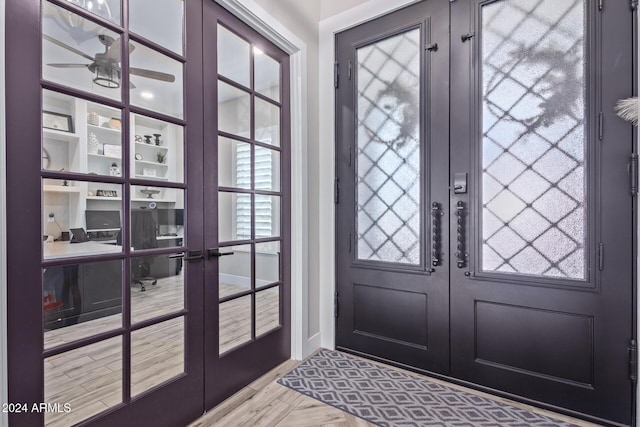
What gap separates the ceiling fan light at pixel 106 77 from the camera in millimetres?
1343

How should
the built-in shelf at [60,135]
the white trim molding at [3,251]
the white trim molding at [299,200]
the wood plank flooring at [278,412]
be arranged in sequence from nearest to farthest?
the white trim molding at [3,251], the built-in shelf at [60,135], the wood plank flooring at [278,412], the white trim molding at [299,200]

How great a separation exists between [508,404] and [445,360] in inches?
15.3

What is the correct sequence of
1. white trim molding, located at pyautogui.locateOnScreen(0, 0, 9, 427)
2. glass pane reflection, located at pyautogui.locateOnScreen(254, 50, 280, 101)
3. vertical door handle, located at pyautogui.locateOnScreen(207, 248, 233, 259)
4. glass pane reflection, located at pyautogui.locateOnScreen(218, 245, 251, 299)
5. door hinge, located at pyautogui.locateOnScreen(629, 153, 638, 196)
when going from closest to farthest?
white trim molding, located at pyautogui.locateOnScreen(0, 0, 9, 427) < door hinge, located at pyautogui.locateOnScreen(629, 153, 638, 196) < vertical door handle, located at pyautogui.locateOnScreen(207, 248, 233, 259) < glass pane reflection, located at pyautogui.locateOnScreen(218, 245, 251, 299) < glass pane reflection, located at pyautogui.locateOnScreen(254, 50, 280, 101)

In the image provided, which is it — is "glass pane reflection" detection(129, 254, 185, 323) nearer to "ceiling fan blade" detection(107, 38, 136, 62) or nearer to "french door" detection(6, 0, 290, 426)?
"french door" detection(6, 0, 290, 426)

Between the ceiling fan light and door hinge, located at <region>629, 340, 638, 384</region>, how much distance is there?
2751 mm

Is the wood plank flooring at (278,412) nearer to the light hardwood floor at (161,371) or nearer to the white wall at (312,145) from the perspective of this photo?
the light hardwood floor at (161,371)

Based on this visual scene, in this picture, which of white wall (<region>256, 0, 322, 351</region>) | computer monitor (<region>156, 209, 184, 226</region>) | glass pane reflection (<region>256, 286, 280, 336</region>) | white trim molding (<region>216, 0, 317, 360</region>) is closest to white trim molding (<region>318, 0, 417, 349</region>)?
white wall (<region>256, 0, 322, 351</region>)

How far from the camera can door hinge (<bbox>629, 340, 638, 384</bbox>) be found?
1.60m

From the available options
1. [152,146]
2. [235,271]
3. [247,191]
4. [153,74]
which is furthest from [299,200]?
[153,74]

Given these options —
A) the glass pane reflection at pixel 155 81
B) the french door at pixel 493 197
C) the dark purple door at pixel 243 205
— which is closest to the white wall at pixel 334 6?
the french door at pixel 493 197

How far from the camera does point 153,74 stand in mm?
1550

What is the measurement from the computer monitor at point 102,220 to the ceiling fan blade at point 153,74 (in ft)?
2.13

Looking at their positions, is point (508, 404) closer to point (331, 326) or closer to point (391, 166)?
point (331, 326)

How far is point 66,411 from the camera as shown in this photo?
126cm
